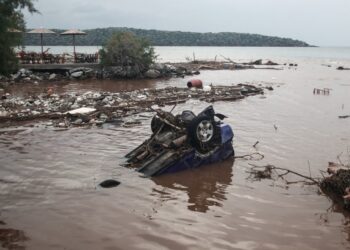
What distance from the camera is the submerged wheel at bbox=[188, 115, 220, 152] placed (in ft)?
34.1

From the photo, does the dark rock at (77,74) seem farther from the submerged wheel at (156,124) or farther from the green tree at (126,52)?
the submerged wheel at (156,124)

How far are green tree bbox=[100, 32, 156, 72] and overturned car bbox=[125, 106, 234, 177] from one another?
23.9 m

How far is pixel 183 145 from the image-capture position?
10.5 m

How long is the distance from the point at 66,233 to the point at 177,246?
6.07 ft

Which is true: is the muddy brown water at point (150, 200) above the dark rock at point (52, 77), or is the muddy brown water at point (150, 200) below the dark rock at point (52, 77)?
below

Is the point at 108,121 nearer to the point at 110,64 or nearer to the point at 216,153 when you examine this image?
the point at 216,153

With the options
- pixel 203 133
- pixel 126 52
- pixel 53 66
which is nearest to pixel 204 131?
pixel 203 133

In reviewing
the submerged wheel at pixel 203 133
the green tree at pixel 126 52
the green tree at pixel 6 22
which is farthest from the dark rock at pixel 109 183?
the green tree at pixel 126 52

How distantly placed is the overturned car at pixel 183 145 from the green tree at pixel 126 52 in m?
23.9

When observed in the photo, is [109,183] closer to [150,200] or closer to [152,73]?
[150,200]

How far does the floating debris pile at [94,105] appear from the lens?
16844 mm

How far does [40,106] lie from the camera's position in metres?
19.3

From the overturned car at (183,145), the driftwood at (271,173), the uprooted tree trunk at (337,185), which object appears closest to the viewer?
the uprooted tree trunk at (337,185)

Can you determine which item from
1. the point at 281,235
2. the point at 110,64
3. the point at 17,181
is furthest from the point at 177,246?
the point at 110,64
